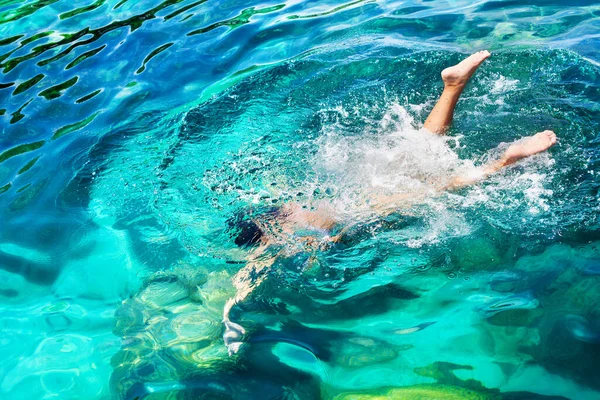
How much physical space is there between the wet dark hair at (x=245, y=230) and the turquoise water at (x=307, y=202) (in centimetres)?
11

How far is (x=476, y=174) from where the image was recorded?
4266mm

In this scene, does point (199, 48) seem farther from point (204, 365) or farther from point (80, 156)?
point (204, 365)

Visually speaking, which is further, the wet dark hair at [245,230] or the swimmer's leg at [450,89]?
the swimmer's leg at [450,89]

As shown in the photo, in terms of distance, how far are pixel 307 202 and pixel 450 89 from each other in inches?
63.4

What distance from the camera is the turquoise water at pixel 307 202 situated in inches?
129

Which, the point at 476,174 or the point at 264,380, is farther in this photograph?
the point at 476,174

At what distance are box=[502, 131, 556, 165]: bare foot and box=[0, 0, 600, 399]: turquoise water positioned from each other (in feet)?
0.74

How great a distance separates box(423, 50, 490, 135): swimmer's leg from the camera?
4.43m

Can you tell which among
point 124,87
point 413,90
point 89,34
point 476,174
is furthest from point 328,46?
point 89,34

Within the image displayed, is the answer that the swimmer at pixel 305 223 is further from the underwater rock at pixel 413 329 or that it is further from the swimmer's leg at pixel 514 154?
the underwater rock at pixel 413 329

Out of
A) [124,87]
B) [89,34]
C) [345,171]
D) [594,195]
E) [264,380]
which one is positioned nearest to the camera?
[264,380]

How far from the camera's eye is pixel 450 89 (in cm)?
449

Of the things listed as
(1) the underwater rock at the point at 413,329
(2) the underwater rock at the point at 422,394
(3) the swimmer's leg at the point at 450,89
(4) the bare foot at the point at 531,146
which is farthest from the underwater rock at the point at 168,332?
(4) the bare foot at the point at 531,146

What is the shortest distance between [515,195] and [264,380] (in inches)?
96.1
